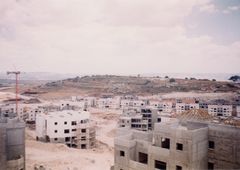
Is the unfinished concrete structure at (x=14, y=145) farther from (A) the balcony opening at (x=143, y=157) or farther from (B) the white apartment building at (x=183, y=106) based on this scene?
(B) the white apartment building at (x=183, y=106)

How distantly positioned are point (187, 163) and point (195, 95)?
1874 inches

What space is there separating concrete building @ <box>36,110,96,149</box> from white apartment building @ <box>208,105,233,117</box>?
17.0 meters

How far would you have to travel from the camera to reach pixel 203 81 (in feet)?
218

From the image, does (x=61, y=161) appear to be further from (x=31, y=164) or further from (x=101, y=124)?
(x=101, y=124)

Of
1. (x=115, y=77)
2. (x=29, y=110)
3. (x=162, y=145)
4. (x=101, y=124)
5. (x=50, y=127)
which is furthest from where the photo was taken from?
(x=115, y=77)

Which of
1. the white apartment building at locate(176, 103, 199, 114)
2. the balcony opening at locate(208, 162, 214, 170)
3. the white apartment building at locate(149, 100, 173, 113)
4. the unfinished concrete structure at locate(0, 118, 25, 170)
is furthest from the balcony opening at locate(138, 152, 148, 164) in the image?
the white apartment building at locate(149, 100, 173, 113)

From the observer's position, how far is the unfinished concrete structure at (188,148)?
9.93m

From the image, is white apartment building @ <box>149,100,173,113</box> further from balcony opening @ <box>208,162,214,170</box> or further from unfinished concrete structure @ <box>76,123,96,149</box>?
balcony opening @ <box>208,162,214,170</box>

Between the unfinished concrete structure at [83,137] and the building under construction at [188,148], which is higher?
the building under construction at [188,148]

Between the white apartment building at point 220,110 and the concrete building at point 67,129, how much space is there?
55.8ft

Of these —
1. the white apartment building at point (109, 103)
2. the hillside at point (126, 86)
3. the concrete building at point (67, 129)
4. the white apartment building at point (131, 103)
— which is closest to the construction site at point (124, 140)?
the concrete building at point (67, 129)

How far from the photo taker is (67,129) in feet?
76.7

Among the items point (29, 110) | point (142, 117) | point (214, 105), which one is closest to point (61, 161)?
point (142, 117)

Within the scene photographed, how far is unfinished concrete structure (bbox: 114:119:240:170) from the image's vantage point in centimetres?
993
